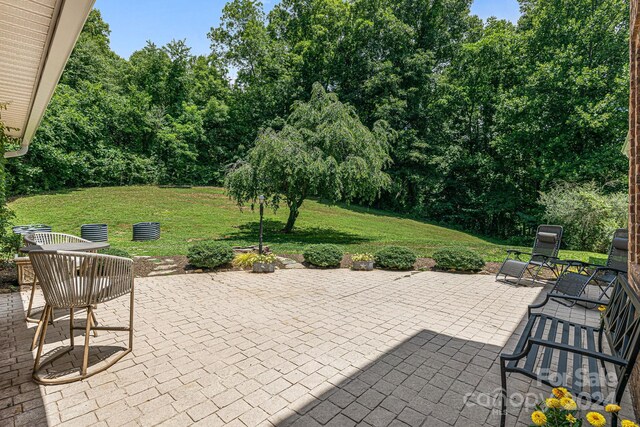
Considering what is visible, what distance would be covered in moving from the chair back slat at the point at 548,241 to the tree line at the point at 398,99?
8.92 meters

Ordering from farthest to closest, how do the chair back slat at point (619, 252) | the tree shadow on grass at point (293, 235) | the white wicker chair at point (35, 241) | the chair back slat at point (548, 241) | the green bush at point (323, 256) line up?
the tree shadow on grass at point (293, 235) → the green bush at point (323, 256) → the chair back slat at point (548, 241) → the chair back slat at point (619, 252) → the white wicker chair at point (35, 241)

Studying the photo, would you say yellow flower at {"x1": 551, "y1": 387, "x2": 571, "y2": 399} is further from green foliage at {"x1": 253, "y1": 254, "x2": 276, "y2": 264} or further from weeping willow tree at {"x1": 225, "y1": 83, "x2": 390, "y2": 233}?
weeping willow tree at {"x1": 225, "y1": 83, "x2": 390, "y2": 233}

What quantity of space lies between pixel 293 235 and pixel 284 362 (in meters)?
9.00

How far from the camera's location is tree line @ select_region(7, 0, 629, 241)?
16.0 metres

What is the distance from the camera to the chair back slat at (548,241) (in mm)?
6390

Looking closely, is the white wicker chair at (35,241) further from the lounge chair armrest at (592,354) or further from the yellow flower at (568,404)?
the lounge chair armrest at (592,354)

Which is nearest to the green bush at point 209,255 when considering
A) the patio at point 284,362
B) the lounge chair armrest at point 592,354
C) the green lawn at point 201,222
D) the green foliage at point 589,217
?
the patio at point 284,362

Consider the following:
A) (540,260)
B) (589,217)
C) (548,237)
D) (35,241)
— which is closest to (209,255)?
(35,241)

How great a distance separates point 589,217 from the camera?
1167cm

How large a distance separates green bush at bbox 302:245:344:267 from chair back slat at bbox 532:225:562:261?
413 cm

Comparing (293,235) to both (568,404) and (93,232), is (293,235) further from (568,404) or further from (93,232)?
(568,404)

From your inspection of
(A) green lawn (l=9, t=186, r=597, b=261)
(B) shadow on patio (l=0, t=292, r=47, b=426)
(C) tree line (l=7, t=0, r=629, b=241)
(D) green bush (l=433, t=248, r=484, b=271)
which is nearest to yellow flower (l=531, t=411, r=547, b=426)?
(B) shadow on patio (l=0, t=292, r=47, b=426)

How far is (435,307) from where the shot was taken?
459 cm

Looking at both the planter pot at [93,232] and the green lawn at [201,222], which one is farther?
the green lawn at [201,222]
